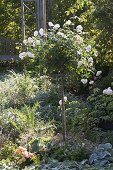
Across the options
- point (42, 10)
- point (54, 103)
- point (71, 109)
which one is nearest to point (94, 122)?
point (71, 109)

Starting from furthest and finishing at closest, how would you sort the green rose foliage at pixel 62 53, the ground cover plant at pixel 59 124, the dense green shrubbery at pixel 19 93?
the dense green shrubbery at pixel 19 93
the green rose foliage at pixel 62 53
the ground cover plant at pixel 59 124

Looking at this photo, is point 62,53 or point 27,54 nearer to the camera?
point 62,53

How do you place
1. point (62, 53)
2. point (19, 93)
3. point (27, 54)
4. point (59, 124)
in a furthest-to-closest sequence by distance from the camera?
point (19, 93)
point (59, 124)
point (27, 54)
point (62, 53)

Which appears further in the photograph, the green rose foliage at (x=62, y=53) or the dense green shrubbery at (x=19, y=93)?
the dense green shrubbery at (x=19, y=93)

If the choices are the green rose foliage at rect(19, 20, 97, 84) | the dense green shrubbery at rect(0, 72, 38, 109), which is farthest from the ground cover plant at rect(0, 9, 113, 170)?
the dense green shrubbery at rect(0, 72, 38, 109)

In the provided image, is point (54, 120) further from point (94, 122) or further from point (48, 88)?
point (48, 88)

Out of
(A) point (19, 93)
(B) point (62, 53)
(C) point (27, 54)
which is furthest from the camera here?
(A) point (19, 93)

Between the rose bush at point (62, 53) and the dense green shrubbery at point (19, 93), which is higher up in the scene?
the dense green shrubbery at point (19, 93)

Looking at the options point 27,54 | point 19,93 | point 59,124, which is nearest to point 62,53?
point 27,54

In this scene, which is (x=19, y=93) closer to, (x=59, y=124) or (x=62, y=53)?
(x=59, y=124)

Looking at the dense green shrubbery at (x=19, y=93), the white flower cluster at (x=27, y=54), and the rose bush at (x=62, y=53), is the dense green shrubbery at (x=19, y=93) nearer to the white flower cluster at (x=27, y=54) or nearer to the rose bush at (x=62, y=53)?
the white flower cluster at (x=27, y=54)

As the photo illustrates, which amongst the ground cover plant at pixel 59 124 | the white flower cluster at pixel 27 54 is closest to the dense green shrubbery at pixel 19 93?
the ground cover plant at pixel 59 124

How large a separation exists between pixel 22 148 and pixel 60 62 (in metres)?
1.29

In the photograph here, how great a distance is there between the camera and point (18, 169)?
4.92m
